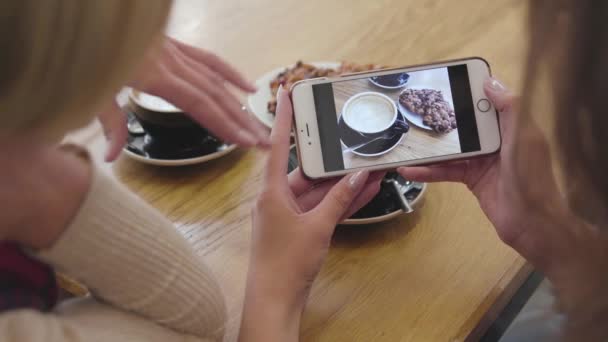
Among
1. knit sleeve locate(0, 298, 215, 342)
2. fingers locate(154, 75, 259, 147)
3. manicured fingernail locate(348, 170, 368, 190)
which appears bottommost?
manicured fingernail locate(348, 170, 368, 190)

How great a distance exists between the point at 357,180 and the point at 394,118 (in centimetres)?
10

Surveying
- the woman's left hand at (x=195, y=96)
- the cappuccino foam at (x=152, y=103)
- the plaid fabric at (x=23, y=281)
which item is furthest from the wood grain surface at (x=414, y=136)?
the plaid fabric at (x=23, y=281)

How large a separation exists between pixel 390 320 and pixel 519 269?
0.54ft

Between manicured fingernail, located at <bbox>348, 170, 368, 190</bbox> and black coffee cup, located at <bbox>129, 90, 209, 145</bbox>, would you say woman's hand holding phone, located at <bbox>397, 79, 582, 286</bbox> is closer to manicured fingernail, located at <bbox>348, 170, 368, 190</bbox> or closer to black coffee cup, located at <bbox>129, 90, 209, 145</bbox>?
manicured fingernail, located at <bbox>348, 170, 368, 190</bbox>

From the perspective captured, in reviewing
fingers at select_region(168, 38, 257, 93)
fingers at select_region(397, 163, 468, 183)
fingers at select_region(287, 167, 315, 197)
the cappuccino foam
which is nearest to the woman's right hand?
fingers at select_region(397, 163, 468, 183)

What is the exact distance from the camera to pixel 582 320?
0.47m

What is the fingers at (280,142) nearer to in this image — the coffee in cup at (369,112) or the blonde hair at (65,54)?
the coffee in cup at (369,112)

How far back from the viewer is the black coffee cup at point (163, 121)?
763mm

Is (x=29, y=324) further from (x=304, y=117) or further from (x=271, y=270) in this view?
(x=304, y=117)

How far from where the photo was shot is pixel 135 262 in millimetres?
481

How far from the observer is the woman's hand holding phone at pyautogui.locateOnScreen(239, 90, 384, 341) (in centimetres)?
60

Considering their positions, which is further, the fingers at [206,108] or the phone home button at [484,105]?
the phone home button at [484,105]

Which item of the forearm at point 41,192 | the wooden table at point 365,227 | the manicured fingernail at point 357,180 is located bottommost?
the wooden table at point 365,227

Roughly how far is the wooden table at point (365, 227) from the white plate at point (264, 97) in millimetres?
50
